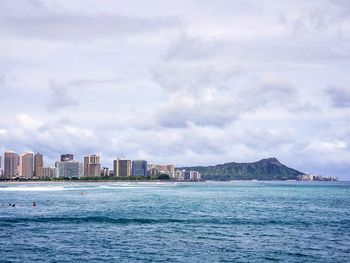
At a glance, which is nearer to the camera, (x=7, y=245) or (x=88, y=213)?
(x=7, y=245)

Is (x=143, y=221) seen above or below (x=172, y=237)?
below

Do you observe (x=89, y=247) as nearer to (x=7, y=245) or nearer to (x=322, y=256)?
(x=7, y=245)

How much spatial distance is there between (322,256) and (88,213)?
2035 inches

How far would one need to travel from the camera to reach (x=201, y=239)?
5891 cm

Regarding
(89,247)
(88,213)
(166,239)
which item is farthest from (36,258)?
(88,213)

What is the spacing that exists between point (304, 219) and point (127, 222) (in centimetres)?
2956

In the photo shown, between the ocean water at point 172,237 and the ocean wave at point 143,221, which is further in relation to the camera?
the ocean wave at point 143,221

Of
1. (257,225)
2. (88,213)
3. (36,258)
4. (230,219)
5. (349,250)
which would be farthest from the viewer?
(88,213)

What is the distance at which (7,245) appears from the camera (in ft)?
180

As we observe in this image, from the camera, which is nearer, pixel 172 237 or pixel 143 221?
pixel 172 237

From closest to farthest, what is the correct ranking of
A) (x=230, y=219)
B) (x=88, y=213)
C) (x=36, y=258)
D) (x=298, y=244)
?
1. (x=36, y=258)
2. (x=298, y=244)
3. (x=230, y=219)
4. (x=88, y=213)

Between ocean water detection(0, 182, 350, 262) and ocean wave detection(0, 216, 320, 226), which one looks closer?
ocean water detection(0, 182, 350, 262)

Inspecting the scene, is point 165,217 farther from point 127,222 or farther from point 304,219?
point 304,219

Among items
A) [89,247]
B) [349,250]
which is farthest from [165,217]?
[349,250]
